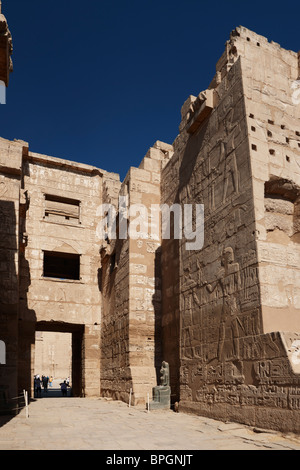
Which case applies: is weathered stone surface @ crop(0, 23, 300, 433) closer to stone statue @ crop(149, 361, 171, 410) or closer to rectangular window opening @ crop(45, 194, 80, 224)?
rectangular window opening @ crop(45, 194, 80, 224)

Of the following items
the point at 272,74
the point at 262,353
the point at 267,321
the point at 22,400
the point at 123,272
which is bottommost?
the point at 22,400

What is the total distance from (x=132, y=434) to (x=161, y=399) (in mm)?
3359

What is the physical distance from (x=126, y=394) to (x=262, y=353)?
5.48m

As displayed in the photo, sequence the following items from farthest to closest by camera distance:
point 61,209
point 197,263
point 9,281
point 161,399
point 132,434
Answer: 1. point 61,209
2. point 9,281
3. point 161,399
4. point 197,263
5. point 132,434

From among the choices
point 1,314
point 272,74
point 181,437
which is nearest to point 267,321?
point 181,437

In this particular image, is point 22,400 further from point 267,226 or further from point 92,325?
point 267,226

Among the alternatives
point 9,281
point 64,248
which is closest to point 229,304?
point 9,281

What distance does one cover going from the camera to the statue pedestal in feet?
29.7

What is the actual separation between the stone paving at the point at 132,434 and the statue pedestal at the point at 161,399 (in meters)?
0.36

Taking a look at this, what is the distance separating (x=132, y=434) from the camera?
5938 millimetres

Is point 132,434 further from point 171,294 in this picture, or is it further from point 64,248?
point 64,248

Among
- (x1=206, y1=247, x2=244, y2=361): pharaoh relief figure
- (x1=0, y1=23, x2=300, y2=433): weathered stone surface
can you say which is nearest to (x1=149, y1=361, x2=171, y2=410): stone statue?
(x1=0, y1=23, x2=300, y2=433): weathered stone surface

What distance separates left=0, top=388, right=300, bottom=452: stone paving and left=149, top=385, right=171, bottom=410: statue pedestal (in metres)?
0.36

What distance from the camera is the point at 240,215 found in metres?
7.20
